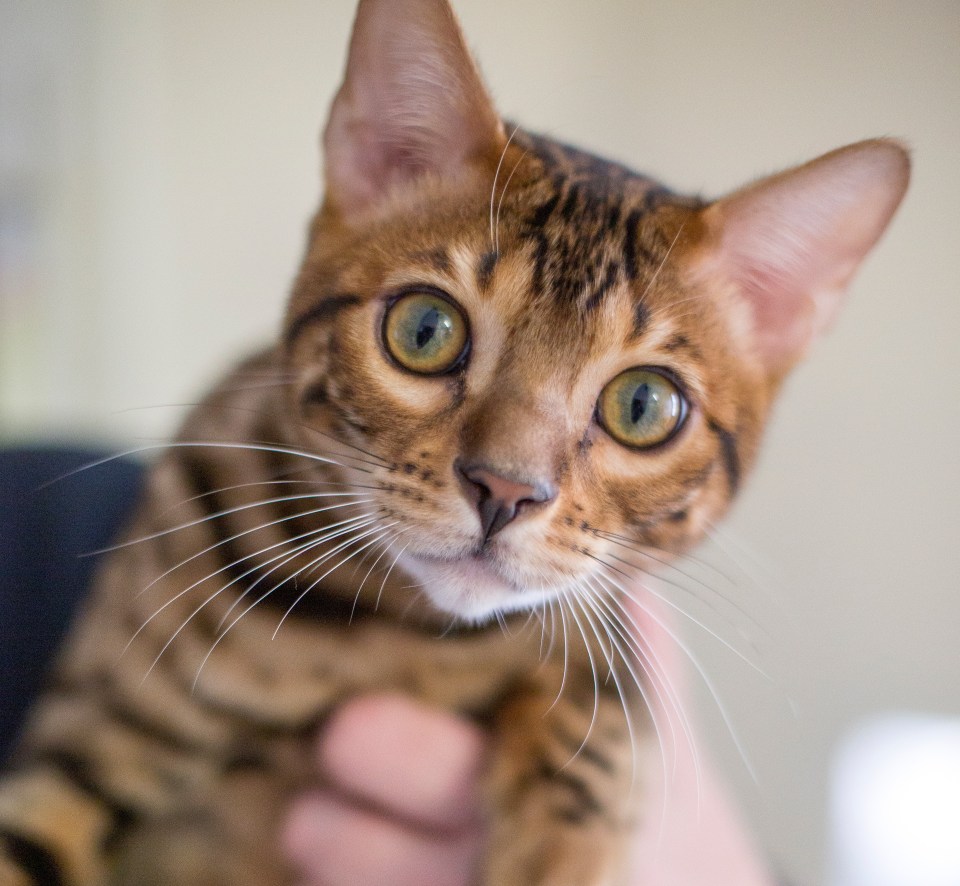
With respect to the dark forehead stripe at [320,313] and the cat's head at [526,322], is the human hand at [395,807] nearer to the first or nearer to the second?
the cat's head at [526,322]

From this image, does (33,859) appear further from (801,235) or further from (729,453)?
(801,235)

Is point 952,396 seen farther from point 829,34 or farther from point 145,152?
point 145,152

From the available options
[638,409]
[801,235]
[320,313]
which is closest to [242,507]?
[320,313]

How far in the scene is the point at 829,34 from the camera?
424mm

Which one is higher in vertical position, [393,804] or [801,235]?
[801,235]

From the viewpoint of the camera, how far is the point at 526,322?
18.8 inches

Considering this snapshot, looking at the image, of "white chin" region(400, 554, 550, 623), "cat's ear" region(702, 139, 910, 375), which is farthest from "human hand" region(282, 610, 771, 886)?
"cat's ear" region(702, 139, 910, 375)

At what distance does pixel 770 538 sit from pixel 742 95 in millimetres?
420

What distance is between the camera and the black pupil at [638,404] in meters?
0.48

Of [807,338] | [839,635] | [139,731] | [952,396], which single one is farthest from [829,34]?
[139,731]

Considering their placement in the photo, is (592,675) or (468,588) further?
(592,675)

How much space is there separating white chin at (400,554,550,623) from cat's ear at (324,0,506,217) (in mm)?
261

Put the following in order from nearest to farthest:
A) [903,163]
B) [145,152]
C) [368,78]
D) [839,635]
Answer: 1. [903,163]
2. [368,78]
3. [839,635]
4. [145,152]

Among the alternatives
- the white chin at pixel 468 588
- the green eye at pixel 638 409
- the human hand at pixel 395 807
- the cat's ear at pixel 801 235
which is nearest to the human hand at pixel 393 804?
the human hand at pixel 395 807
